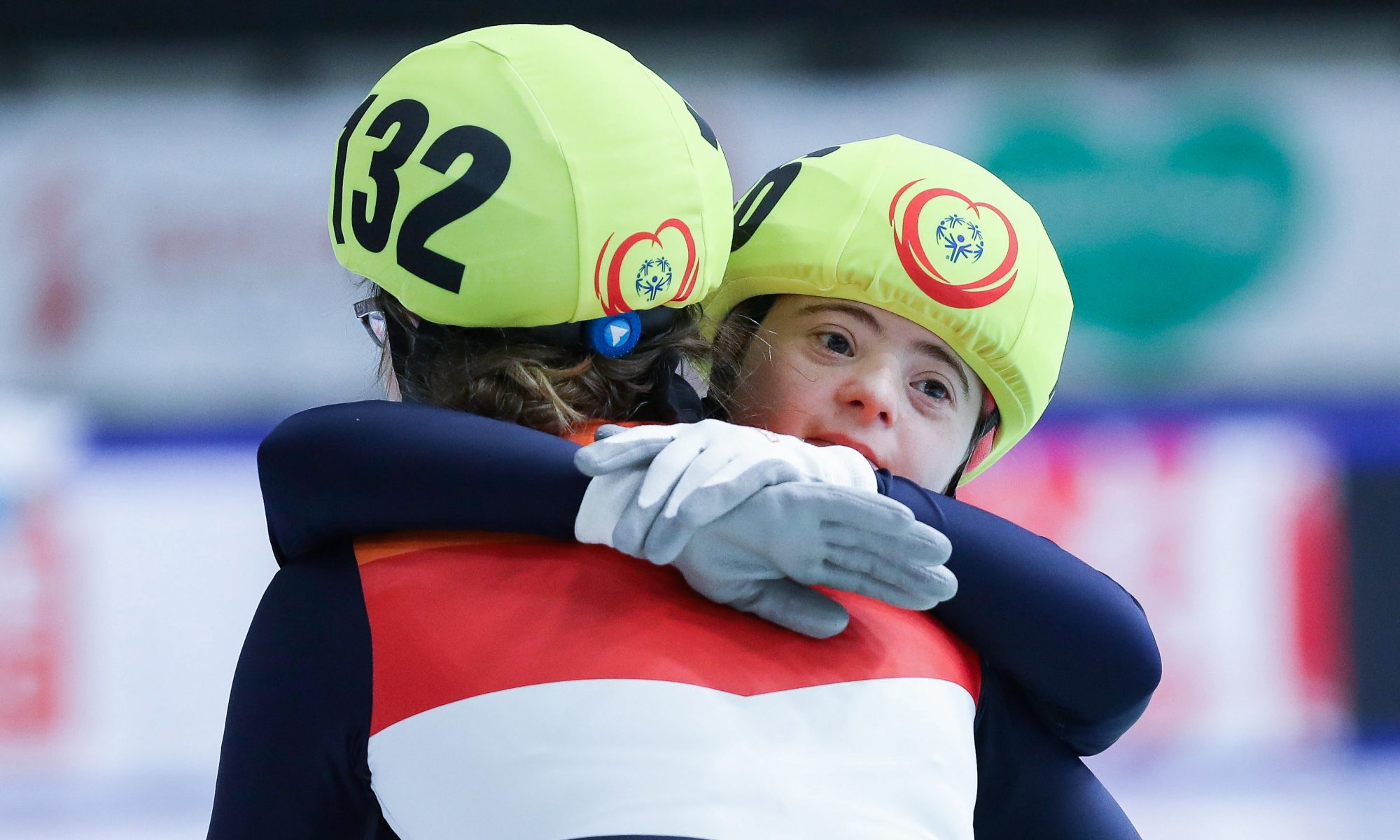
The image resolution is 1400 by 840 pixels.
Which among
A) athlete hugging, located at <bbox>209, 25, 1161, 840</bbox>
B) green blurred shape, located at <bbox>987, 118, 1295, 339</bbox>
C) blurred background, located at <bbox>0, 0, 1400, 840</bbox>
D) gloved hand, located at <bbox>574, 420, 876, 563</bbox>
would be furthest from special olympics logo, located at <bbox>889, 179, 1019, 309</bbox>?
green blurred shape, located at <bbox>987, 118, 1295, 339</bbox>

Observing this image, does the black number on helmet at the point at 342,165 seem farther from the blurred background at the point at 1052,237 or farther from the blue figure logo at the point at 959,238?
the blurred background at the point at 1052,237

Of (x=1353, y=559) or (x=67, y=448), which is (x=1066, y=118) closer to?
(x=1353, y=559)

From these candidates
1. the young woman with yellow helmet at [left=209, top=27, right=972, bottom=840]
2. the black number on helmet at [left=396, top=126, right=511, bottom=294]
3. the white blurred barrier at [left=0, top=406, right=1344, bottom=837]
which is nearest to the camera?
the young woman with yellow helmet at [left=209, top=27, right=972, bottom=840]

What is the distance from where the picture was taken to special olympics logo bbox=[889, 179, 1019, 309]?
1.22m

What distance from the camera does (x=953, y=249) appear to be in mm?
1231

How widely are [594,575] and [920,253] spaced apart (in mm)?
498

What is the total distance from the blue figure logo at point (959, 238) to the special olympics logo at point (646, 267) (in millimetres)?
338

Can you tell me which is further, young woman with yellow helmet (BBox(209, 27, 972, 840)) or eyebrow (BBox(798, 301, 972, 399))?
eyebrow (BBox(798, 301, 972, 399))

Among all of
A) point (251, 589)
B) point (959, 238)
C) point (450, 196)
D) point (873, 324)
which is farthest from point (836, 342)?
point (251, 589)

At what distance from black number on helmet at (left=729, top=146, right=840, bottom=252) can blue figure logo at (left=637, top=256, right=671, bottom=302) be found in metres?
0.35

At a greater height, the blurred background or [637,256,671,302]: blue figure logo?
the blurred background

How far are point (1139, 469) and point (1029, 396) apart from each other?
198 centimetres

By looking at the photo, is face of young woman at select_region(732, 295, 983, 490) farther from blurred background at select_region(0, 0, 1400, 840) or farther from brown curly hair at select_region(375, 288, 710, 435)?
blurred background at select_region(0, 0, 1400, 840)

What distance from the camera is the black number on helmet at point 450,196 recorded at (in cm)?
91
